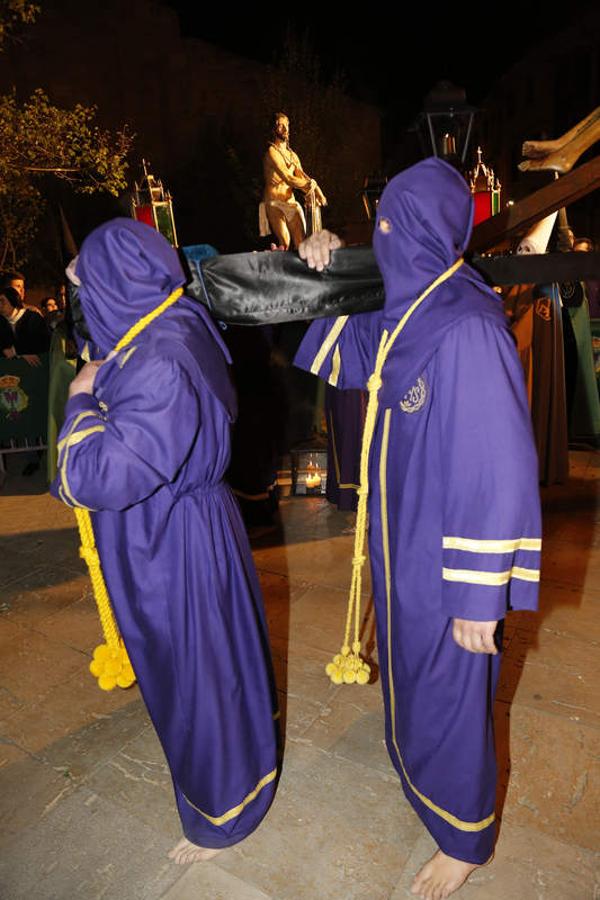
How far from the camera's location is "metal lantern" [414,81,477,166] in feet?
9.64

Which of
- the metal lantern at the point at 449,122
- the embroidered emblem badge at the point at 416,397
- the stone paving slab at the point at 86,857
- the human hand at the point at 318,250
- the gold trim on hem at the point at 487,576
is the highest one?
the metal lantern at the point at 449,122

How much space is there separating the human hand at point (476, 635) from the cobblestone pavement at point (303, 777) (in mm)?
1035

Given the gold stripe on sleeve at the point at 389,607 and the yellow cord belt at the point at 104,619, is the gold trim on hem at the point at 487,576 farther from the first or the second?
the yellow cord belt at the point at 104,619

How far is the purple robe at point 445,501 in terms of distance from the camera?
164 centimetres

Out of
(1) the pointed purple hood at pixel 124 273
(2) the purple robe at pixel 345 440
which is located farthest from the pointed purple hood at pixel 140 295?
(2) the purple robe at pixel 345 440

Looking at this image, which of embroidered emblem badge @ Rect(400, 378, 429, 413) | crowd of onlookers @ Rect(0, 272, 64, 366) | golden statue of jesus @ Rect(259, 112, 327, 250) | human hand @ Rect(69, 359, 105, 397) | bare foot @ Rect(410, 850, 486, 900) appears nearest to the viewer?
embroidered emblem badge @ Rect(400, 378, 429, 413)

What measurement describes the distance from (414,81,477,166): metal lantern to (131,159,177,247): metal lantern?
66.2 inches

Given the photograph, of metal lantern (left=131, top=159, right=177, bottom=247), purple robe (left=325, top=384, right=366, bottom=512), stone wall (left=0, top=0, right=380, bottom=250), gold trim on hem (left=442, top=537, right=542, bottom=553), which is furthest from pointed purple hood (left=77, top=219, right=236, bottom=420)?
stone wall (left=0, top=0, right=380, bottom=250)

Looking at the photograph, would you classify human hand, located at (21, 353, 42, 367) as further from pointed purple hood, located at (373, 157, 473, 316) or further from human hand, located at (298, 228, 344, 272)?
pointed purple hood, located at (373, 157, 473, 316)

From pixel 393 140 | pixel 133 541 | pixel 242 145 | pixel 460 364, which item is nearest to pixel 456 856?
pixel 133 541

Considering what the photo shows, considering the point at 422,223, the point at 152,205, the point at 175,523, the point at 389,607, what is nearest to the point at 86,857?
the point at 175,523

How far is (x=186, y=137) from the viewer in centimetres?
2097

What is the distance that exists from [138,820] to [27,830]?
472 millimetres

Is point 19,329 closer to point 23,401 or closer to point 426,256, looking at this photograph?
point 23,401
